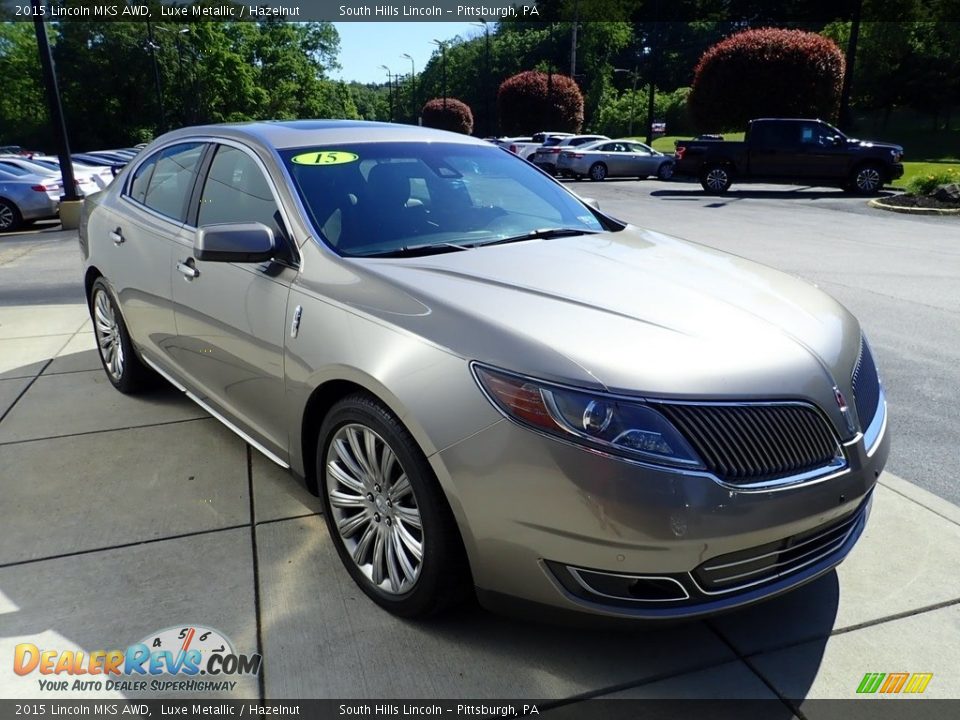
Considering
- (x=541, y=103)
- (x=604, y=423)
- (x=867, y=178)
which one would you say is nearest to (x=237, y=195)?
(x=604, y=423)

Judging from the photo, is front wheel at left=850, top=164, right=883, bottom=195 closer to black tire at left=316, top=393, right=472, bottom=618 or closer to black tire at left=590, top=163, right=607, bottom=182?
black tire at left=590, top=163, right=607, bottom=182

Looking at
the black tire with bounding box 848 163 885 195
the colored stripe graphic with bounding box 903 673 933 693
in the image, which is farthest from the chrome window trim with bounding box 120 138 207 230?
the black tire with bounding box 848 163 885 195

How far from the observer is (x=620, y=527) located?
201 centimetres

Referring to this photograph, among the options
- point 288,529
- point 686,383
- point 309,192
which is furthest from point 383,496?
point 309,192

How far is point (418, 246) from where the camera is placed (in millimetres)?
3047

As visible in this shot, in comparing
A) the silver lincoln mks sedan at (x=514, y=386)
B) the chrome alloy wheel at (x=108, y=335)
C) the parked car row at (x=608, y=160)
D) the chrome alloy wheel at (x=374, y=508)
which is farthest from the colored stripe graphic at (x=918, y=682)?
the parked car row at (x=608, y=160)

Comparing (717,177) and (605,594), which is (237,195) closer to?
(605,594)

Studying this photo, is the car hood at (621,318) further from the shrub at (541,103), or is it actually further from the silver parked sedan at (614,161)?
the shrub at (541,103)

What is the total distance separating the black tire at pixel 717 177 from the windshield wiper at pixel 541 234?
18418 millimetres

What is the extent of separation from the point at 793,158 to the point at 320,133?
62.8ft

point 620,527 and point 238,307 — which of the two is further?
point 238,307

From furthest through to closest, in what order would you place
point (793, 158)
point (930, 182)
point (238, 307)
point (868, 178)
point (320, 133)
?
point (793, 158) < point (868, 178) < point (930, 182) < point (320, 133) < point (238, 307)

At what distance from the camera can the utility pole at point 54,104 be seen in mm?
12258

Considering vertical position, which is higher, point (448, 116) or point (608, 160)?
point (448, 116)
